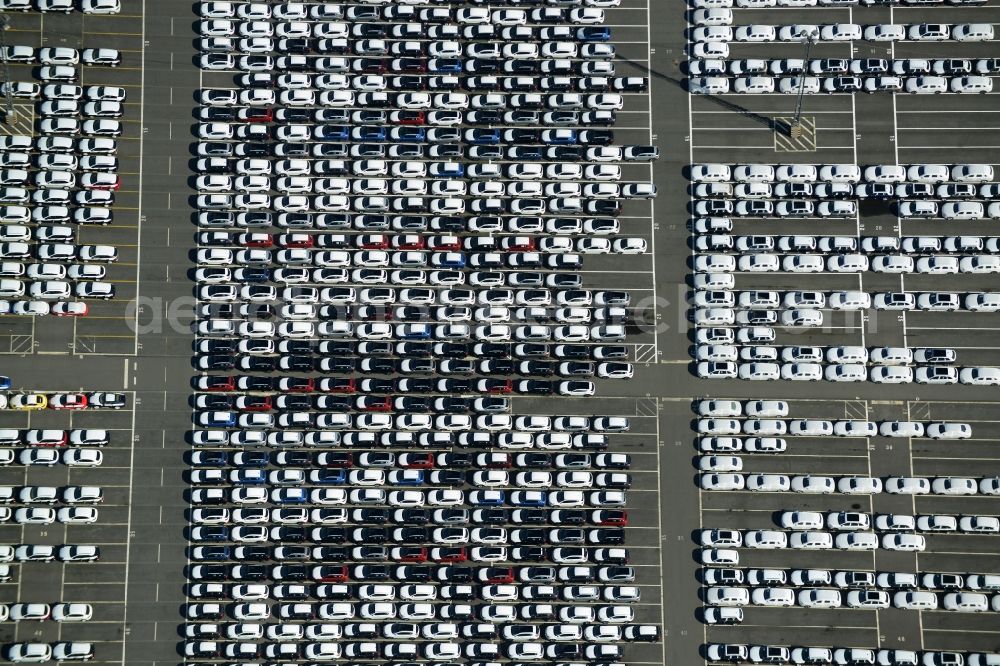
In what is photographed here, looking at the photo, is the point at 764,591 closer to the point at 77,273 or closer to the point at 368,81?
the point at 368,81

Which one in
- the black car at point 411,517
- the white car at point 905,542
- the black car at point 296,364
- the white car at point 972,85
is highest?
the white car at point 972,85

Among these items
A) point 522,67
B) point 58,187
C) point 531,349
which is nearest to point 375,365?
point 531,349

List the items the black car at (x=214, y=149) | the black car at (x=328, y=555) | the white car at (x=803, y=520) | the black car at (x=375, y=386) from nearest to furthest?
the black car at (x=328, y=555) < the white car at (x=803, y=520) < the black car at (x=375, y=386) < the black car at (x=214, y=149)

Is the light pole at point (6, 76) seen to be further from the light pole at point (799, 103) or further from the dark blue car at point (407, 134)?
the light pole at point (799, 103)

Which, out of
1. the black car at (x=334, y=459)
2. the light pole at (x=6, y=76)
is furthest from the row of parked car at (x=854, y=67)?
the light pole at (x=6, y=76)

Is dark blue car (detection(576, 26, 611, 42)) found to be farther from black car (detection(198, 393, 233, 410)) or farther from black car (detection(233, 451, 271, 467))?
black car (detection(233, 451, 271, 467))

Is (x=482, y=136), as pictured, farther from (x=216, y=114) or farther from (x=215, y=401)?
(x=215, y=401)
